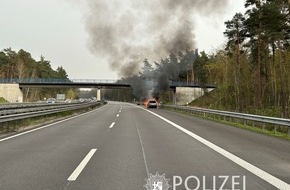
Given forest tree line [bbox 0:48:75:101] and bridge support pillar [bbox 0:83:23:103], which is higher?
forest tree line [bbox 0:48:75:101]

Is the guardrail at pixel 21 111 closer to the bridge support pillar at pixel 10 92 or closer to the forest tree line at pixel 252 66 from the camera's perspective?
the forest tree line at pixel 252 66

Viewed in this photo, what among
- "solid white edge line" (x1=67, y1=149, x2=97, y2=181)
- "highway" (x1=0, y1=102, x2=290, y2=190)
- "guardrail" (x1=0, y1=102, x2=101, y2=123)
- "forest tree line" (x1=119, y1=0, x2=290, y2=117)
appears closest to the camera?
"highway" (x1=0, y1=102, x2=290, y2=190)

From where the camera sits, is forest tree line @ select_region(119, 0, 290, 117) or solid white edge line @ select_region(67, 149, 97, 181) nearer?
solid white edge line @ select_region(67, 149, 97, 181)

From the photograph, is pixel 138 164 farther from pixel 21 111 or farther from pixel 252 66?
pixel 252 66

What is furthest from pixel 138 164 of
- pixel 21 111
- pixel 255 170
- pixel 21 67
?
pixel 21 67

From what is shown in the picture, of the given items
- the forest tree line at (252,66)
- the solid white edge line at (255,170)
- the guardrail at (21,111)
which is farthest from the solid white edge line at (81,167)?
the forest tree line at (252,66)

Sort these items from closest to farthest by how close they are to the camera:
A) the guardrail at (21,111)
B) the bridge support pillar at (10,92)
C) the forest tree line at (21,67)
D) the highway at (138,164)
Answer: the highway at (138,164)
the guardrail at (21,111)
the bridge support pillar at (10,92)
the forest tree line at (21,67)

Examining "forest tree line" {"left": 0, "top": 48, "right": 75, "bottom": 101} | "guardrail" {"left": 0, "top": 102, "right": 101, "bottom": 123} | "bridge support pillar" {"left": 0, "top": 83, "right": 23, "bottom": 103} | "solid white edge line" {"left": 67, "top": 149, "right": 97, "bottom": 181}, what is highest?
"forest tree line" {"left": 0, "top": 48, "right": 75, "bottom": 101}

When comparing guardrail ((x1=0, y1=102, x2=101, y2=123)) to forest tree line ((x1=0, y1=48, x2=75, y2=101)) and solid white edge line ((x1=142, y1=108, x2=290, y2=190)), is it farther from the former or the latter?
forest tree line ((x1=0, y1=48, x2=75, y2=101))

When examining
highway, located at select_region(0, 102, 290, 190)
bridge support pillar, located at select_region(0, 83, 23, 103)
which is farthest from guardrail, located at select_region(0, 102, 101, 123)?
bridge support pillar, located at select_region(0, 83, 23, 103)

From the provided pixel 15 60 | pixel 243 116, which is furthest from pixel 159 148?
pixel 15 60

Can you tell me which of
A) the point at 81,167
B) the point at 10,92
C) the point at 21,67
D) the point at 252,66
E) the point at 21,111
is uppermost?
the point at 21,67

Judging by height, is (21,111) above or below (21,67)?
below

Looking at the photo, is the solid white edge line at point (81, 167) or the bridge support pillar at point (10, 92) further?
the bridge support pillar at point (10, 92)
